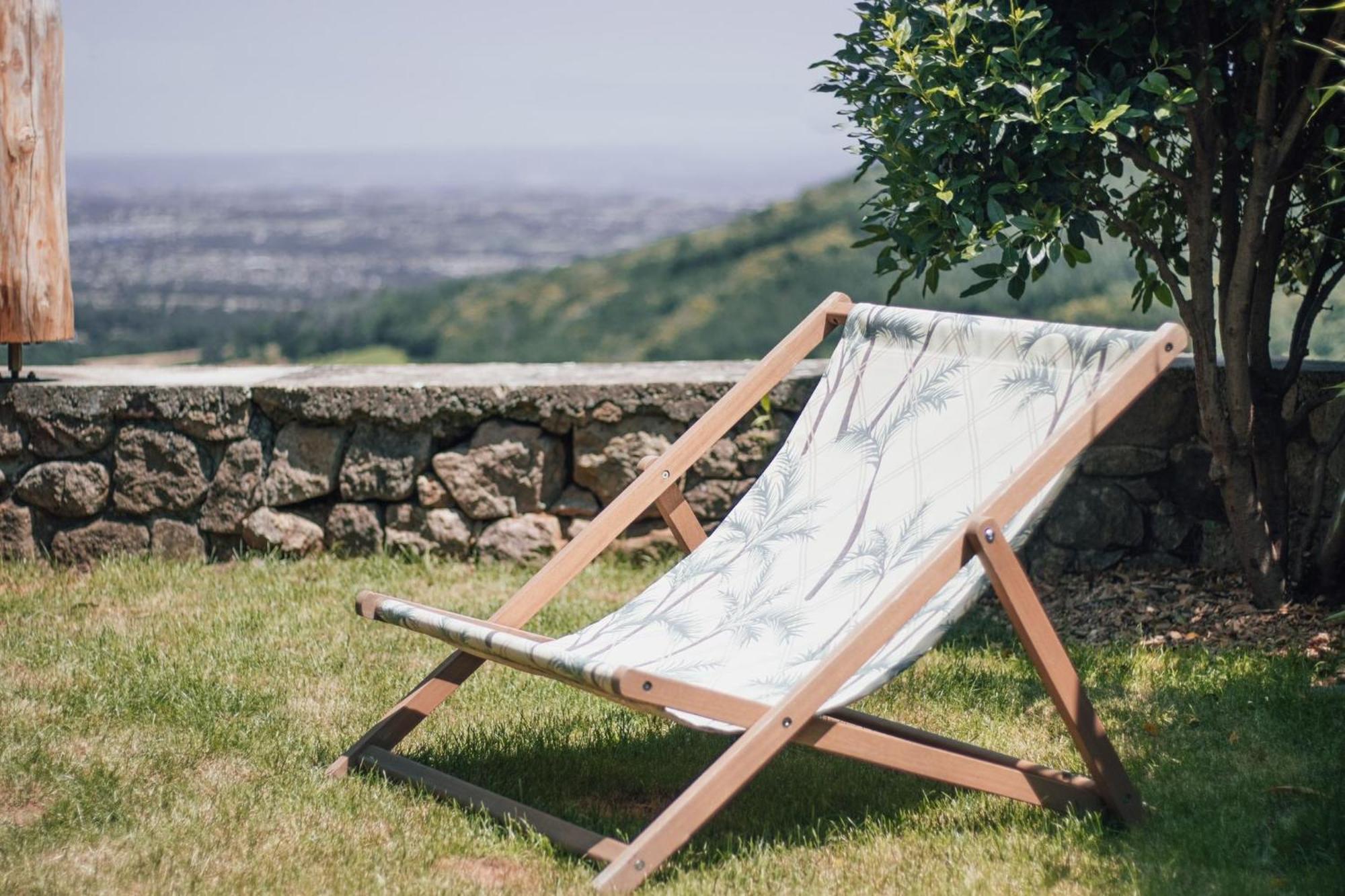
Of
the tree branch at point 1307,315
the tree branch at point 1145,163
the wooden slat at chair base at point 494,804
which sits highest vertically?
the tree branch at point 1145,163

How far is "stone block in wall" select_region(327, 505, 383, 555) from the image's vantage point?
4.71 meters

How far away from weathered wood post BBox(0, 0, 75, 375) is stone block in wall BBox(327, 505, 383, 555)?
1.16 m

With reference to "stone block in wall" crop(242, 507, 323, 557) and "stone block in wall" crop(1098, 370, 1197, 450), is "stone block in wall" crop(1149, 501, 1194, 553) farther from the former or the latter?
"stone block in wall" crop(242, 507, 323, 557)

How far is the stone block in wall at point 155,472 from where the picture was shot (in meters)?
4.61

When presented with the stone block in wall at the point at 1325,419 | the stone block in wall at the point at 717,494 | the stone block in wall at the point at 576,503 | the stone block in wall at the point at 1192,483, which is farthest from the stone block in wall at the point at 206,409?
the stone block in wall at the point at 1325,419

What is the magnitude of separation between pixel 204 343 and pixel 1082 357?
1182 cm

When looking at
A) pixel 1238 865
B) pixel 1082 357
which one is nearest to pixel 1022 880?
pixel 1238 865

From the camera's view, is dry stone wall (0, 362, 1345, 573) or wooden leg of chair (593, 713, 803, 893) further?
dry stone wall (0, 362, 1345, 573)

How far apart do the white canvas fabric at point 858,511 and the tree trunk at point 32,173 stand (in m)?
2.49

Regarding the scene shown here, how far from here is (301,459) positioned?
466 centimetres

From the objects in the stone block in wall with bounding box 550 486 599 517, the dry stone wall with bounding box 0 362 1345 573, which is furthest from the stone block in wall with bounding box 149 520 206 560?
the stone block in wall with bounding box 550 486 599 517

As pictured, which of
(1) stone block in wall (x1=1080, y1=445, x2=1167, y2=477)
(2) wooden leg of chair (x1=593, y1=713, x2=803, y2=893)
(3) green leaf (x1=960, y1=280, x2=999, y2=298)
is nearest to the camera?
(2) wooden leg of chair (x1=593, y1=713, x2=803, y2=893)

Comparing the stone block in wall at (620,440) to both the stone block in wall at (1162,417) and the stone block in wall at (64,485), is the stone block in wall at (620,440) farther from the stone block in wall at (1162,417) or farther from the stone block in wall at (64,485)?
the stone block in wall at (64,485)

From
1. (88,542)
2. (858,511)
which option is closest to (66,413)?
(88,542)
